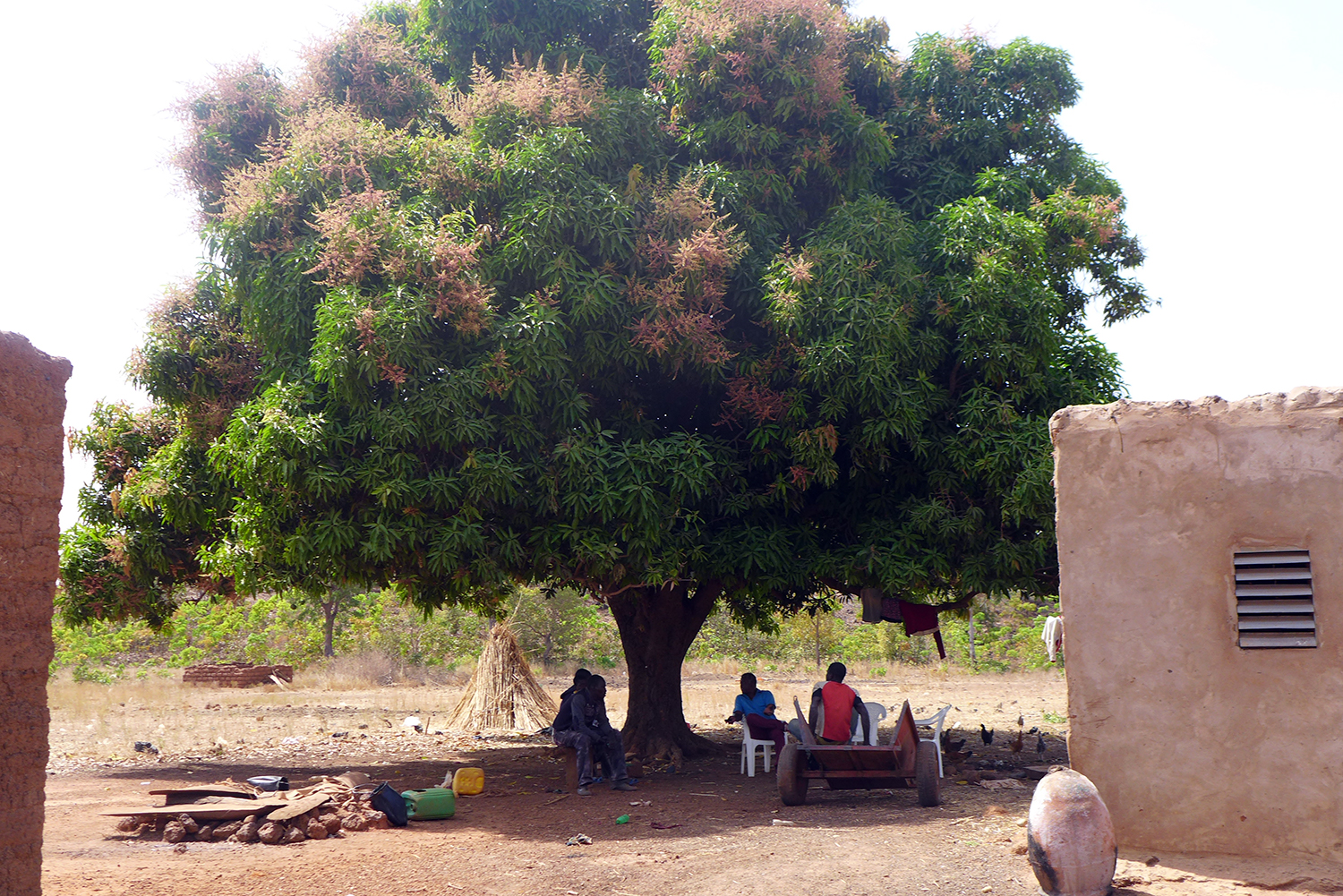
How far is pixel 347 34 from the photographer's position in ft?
41.3

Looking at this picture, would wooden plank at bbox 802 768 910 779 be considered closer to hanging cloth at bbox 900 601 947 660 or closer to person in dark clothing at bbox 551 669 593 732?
person in dark clothing at bbox 551 669 593 732

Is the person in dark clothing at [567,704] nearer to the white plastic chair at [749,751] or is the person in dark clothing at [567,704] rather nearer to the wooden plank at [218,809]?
the white plastic chair at [749,751]

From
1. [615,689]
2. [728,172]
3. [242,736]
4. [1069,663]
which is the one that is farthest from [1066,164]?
[615,689]

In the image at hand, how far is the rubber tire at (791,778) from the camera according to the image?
31.4 ft

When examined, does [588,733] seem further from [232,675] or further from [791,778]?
[232,675]

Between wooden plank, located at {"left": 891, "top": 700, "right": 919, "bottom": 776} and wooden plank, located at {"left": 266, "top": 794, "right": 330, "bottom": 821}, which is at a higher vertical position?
wooden plank, located at {"left": 891, "top": 700, "right": 919, "bottom": 776}

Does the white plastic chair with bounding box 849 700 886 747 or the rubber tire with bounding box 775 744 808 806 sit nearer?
the rubber tire with bounding box 775 744 808 806

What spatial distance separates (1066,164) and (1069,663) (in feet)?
27.7

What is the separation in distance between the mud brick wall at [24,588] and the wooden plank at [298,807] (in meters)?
3.64

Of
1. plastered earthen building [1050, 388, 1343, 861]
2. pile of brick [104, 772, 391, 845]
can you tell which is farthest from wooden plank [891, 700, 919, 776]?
pile of brick [104, 772, 391, 845]

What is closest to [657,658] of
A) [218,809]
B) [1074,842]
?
[218,809]

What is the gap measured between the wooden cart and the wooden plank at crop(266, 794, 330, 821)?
4.25 m

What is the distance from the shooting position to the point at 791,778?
9.58 metres

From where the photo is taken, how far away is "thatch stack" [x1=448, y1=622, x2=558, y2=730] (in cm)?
1767
